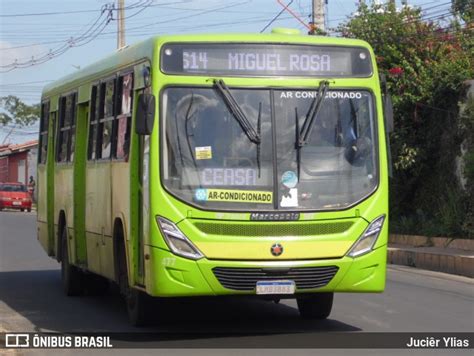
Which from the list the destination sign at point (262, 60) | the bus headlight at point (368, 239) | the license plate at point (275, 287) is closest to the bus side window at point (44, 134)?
the destination sign at point (262, 60)

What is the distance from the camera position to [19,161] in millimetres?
81375

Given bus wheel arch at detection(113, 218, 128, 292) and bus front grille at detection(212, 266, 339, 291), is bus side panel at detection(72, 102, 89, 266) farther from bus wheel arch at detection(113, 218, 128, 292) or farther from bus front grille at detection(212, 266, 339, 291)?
bus front grille at detection(212, 266, 339, 291)

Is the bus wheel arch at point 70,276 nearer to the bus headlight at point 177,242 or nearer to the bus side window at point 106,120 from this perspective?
the bus side window at point 106,120

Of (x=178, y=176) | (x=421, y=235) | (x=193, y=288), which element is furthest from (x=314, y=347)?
(x=421, y=235)

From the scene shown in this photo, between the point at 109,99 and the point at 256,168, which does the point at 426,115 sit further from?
the point at 256,168

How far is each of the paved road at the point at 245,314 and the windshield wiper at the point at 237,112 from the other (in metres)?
2.05

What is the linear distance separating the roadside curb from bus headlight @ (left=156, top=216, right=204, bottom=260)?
9.09 m

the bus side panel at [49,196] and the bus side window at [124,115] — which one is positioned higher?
the bus side window at [124,115]

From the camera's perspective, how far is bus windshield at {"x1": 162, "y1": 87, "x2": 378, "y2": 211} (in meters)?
10.4

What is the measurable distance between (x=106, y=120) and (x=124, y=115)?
958 mm

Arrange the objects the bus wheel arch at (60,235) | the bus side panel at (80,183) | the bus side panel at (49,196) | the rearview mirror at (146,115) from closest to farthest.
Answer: the rearview mirror at (146,115) < the bus side panel at (80,183) < the bus wheel arch at (60,235) < the bus side panel at (49,196)

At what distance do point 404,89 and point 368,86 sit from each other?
14.4 m

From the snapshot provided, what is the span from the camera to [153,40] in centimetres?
1087

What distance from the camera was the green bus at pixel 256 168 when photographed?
33.9ft
